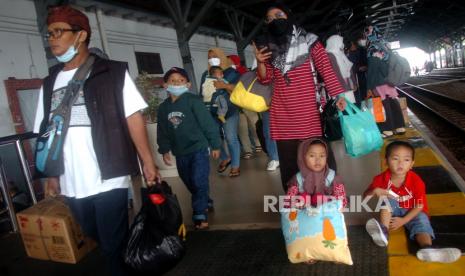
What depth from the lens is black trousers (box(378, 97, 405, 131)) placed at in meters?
6.00

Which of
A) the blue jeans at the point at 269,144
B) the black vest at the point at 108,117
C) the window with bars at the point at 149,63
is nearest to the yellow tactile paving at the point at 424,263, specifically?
the black vest at the point at 108,117

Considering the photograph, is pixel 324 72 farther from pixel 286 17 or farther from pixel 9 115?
pixel 9 115

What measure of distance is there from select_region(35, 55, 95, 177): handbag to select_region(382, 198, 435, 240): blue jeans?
2.16 meters

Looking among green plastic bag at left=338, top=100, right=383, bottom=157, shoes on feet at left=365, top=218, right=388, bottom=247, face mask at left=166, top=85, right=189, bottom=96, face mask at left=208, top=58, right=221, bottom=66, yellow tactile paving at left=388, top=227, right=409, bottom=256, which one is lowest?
yellow tactile paving at left=388, top=227, right=409, bottom=256

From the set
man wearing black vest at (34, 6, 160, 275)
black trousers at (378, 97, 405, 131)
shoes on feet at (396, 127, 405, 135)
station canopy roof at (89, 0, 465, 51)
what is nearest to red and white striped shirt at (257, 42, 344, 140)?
man wearing black vest at (34, 6, 160, 275)

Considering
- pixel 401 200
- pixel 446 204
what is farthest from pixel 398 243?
pixel 446 204

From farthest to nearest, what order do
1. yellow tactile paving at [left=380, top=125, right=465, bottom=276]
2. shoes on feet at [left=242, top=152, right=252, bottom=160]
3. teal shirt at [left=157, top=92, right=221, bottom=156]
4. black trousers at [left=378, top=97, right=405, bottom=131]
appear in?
1. shoes on feet at [left=242, top=152, right=252, bottom=160]
2. black trousers at [left=378, top=97, right=405, bottom=131]
3. teal shirt at [left=157, top=92, right=221, bottom=156]
4. yellow tactile paving at [left=380, top=125, right=465, bottom=276]

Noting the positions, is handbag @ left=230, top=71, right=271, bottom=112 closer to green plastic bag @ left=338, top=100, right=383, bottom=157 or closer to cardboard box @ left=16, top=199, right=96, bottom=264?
green plastic bag @ left=338, top=100, right=383, bottom=157

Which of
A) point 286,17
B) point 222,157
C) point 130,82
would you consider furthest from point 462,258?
point 222,157

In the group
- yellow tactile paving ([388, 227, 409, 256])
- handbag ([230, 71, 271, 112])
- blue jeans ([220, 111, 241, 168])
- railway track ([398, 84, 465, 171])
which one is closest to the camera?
yellow tactile paving ([388, 227, 409, 256])

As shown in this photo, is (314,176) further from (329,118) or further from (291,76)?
(291,76)

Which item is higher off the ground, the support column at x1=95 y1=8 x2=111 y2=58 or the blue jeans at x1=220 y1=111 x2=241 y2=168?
the support column at x1=95 y1=8 x2=111 y2=58

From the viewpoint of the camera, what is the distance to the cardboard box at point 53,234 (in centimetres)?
293

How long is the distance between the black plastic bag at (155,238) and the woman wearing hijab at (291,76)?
1063 millimetres
